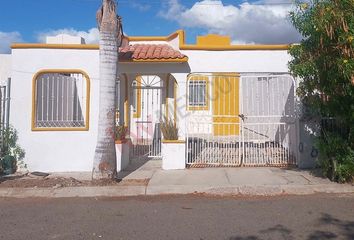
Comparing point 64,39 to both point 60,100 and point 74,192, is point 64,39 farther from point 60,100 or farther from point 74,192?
point 74,192

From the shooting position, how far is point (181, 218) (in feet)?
22.3

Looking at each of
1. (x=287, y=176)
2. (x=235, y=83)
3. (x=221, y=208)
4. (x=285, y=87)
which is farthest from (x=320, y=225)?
(x=235, y=83)

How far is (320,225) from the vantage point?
6223 millimetres

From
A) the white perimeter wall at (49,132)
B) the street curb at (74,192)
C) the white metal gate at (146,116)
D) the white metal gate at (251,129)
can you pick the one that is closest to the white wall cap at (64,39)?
the white metal gate at (146,116)

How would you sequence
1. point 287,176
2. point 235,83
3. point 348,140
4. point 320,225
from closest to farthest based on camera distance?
point 320,225 → point 348,140 → point 287,176 → point 235,83

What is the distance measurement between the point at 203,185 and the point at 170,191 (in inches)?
28.9

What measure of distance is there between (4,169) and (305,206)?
7190mm

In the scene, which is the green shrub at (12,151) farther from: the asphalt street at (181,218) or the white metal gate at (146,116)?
the white metal gate at (146,116)

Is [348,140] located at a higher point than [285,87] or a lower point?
lower

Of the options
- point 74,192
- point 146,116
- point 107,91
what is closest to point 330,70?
point 107,91

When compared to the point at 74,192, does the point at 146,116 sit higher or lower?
higher

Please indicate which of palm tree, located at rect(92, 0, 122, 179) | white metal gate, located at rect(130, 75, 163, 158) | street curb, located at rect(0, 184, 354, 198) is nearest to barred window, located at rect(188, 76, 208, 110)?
white metal gate, located at rect(130, 75, 163, 158)

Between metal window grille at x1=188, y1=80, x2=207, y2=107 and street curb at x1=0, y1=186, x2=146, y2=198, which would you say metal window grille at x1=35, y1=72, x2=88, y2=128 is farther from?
metal window grille at x1=188, y1=80, x2=207, y2=107

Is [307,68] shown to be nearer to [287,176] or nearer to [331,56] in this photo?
[331,56]
